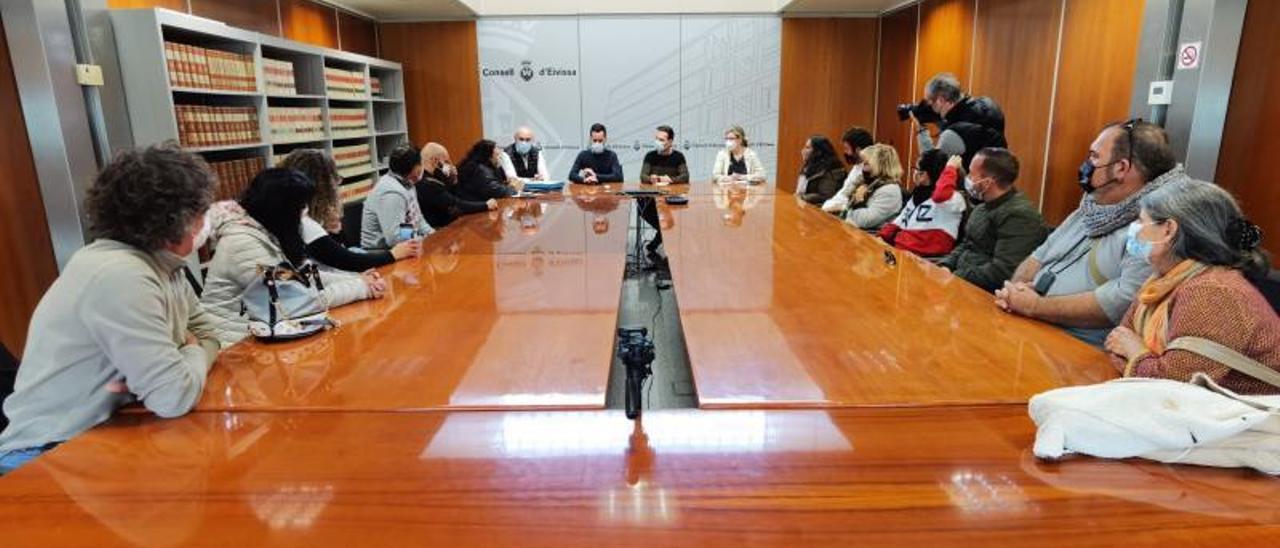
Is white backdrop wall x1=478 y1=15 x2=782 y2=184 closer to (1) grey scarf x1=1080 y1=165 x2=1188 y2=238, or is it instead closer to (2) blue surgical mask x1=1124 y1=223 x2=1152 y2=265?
(1) grey scarf x1=1080 y1=165 x2=1188 y2=238

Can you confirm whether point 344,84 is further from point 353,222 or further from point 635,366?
point 635,366

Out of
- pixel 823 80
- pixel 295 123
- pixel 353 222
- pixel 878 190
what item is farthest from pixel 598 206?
pixel 823 80

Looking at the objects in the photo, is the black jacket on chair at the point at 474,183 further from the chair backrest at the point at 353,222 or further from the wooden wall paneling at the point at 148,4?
the wooden wall paneling at the point at 148,4

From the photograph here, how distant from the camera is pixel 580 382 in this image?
60.9 inches

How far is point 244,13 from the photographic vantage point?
4.91m

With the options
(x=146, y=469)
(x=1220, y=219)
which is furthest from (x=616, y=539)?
(x=1220, y=219)

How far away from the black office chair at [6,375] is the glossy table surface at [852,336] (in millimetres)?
1624

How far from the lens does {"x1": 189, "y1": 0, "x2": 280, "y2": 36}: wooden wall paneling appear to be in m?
4.47

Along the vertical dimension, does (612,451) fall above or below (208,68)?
below

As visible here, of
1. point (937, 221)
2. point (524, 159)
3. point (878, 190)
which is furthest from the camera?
point (524, 159)

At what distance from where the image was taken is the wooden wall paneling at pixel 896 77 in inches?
270

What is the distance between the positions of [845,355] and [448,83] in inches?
274

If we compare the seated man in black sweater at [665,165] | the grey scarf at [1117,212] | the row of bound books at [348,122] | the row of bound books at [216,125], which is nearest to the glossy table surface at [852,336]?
the grey scarf at [1117,212]

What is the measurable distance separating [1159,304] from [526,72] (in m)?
6.96
